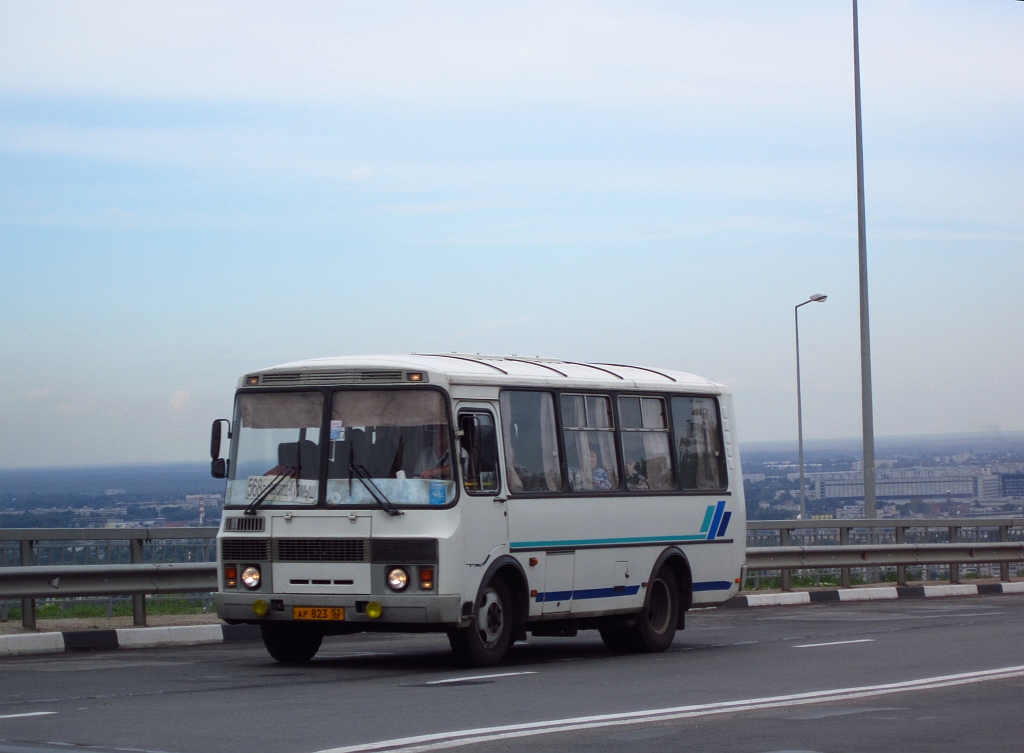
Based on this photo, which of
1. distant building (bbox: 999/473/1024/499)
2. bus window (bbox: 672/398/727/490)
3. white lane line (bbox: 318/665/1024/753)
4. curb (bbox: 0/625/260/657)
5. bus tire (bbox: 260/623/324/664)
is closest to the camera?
white lane line (bbox: 318/665/1024/753)

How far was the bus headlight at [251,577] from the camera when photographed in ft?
44.1

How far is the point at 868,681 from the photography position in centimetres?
1189

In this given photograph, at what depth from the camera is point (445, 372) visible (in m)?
13.4

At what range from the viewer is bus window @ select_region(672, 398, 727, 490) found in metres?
16.6

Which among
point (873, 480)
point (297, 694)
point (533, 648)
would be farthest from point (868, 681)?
point (873, 480)

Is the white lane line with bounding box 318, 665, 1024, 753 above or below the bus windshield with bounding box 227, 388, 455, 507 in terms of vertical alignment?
below

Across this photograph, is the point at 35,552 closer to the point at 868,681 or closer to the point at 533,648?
the point at 533,648

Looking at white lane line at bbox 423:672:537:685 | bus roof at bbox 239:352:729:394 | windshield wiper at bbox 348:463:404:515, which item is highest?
bus roof at bbox 239:352:729:394

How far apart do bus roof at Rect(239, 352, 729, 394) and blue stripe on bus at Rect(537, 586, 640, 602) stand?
1.90m

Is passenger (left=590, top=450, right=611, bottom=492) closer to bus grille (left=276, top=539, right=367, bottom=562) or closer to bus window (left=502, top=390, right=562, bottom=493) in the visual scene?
bus window (left=502, top=390, right=562, bottom=493)

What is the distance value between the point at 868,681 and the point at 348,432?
4649 millimetres

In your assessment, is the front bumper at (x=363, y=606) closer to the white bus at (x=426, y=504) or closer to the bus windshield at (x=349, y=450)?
the white bus at (x=426, y=504)

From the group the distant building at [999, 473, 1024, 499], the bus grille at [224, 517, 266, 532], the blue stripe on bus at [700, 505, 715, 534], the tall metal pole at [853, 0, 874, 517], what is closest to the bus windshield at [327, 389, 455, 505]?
the bus grille at [224, 517, 266, 532]

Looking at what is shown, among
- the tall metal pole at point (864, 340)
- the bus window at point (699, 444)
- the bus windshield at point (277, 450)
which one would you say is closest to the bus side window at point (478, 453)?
the bus windshield at point (277, 450)
